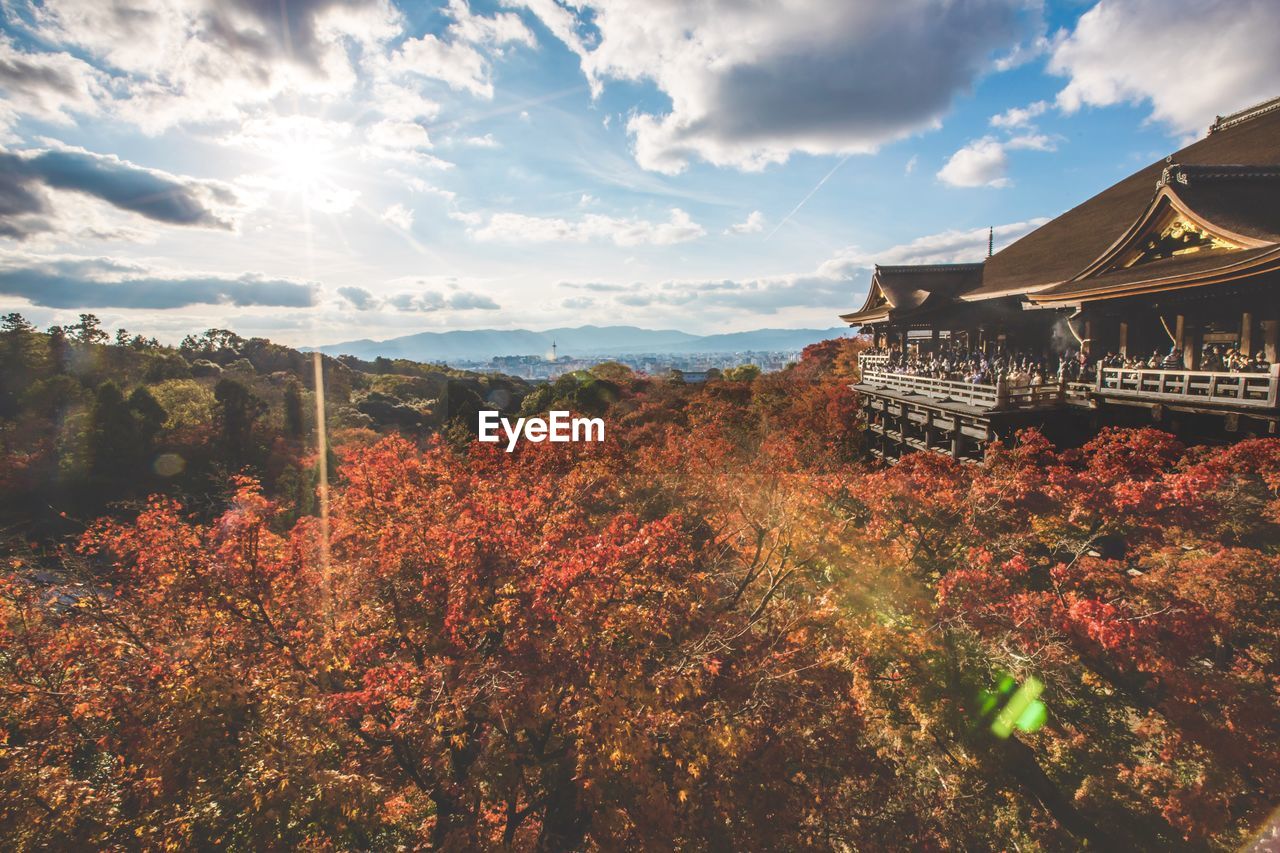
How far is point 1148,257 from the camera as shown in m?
12.4

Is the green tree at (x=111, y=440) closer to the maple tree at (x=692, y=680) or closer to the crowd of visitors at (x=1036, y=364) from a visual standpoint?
the maple tree at (x=692, y=680)

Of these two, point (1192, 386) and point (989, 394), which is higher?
point (1192, 386)

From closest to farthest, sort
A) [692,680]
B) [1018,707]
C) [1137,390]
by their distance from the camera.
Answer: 1. [692,680]
2. [1137,390]
3. [1018,707]

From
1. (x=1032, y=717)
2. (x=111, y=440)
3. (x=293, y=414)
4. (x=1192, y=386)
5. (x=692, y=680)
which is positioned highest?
(x=1192, y=386)

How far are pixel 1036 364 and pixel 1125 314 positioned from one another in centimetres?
430

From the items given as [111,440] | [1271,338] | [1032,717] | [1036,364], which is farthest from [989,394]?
[111,440]

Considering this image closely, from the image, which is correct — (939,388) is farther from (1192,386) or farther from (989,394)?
(1192,386)

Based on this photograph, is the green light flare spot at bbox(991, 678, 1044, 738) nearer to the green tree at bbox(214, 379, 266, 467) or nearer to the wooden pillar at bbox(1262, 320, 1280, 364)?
the wooden pillar at bbox(1262, 320, 1280, 364)

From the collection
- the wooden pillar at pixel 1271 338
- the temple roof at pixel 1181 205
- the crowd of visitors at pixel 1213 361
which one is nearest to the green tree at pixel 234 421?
the temple roof at pixel 1181 205

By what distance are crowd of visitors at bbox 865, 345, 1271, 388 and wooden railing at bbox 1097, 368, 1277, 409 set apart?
378mm

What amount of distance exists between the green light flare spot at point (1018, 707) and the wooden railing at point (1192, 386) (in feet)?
22.8

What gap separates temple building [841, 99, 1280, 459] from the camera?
10.2m

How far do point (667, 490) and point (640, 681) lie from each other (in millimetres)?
10676

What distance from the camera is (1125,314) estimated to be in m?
14.2
